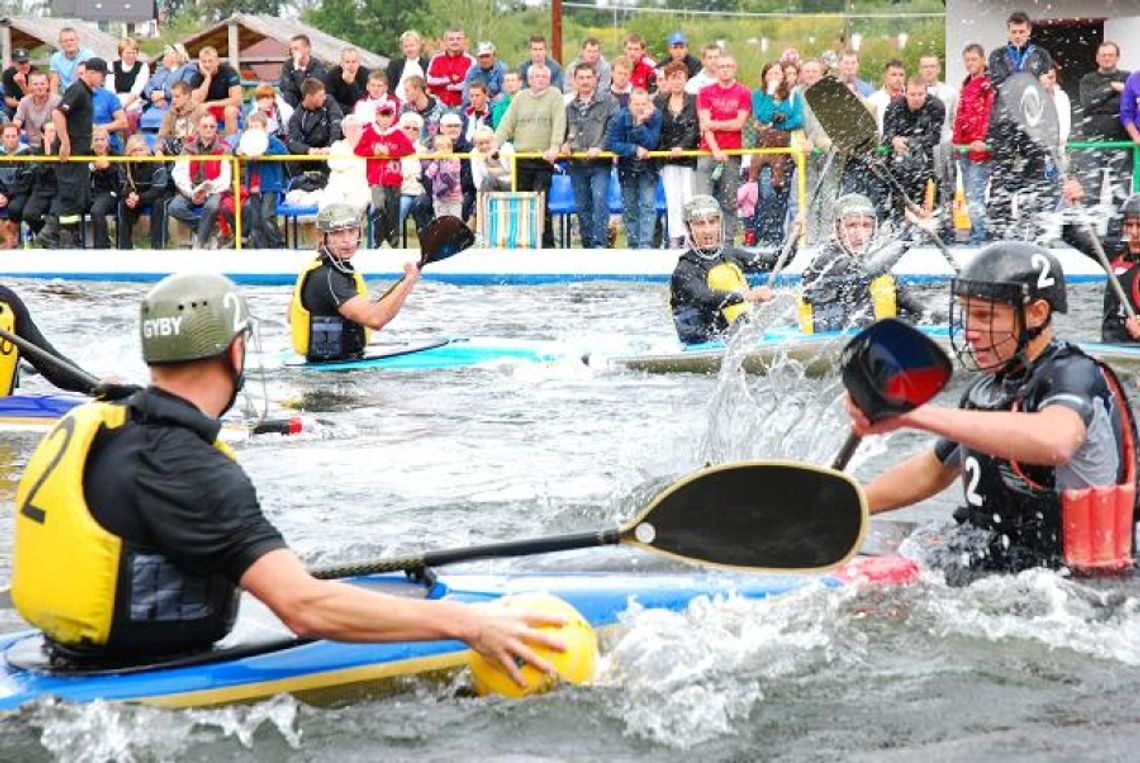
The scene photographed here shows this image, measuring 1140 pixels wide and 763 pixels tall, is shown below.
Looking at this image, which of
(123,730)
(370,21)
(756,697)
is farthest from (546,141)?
(370,21)

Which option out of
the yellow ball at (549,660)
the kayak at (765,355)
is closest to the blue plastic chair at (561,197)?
the kayak at (765,355)

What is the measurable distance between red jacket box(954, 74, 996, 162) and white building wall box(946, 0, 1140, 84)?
13.1ft

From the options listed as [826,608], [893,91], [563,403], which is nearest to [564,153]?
[893,91]

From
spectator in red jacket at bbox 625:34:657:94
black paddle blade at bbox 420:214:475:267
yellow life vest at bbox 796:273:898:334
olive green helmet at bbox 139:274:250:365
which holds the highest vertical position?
spectator in red jacket at bbox 625:34:657:94

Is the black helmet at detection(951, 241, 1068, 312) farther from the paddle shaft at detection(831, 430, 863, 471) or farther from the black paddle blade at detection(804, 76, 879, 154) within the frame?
the black paddle blade at detection(804, 76, 879, 154)

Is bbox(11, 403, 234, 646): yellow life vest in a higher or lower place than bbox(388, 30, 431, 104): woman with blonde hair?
lower

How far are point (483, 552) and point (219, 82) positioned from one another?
1452cm

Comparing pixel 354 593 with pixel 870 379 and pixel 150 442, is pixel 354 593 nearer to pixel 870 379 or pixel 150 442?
pixel 150 442

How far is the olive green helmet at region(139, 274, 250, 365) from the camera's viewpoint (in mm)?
4352

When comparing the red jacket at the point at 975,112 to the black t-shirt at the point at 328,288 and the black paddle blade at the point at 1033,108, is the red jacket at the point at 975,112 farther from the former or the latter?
the black t-shirt at the point at 328,288

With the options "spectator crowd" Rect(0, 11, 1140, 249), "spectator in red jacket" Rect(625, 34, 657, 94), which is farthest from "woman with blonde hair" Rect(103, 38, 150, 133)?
"spectator in red jacket" Rect(625, 34, 657, 94)

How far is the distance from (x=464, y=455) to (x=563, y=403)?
1722mm

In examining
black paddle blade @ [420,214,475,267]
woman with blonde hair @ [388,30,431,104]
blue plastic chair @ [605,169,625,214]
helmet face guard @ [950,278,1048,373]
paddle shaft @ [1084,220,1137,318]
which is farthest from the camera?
woman with blonde hair @ [388,30,431,104]

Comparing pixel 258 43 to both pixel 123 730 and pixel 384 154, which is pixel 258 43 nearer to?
pixel 384 154
